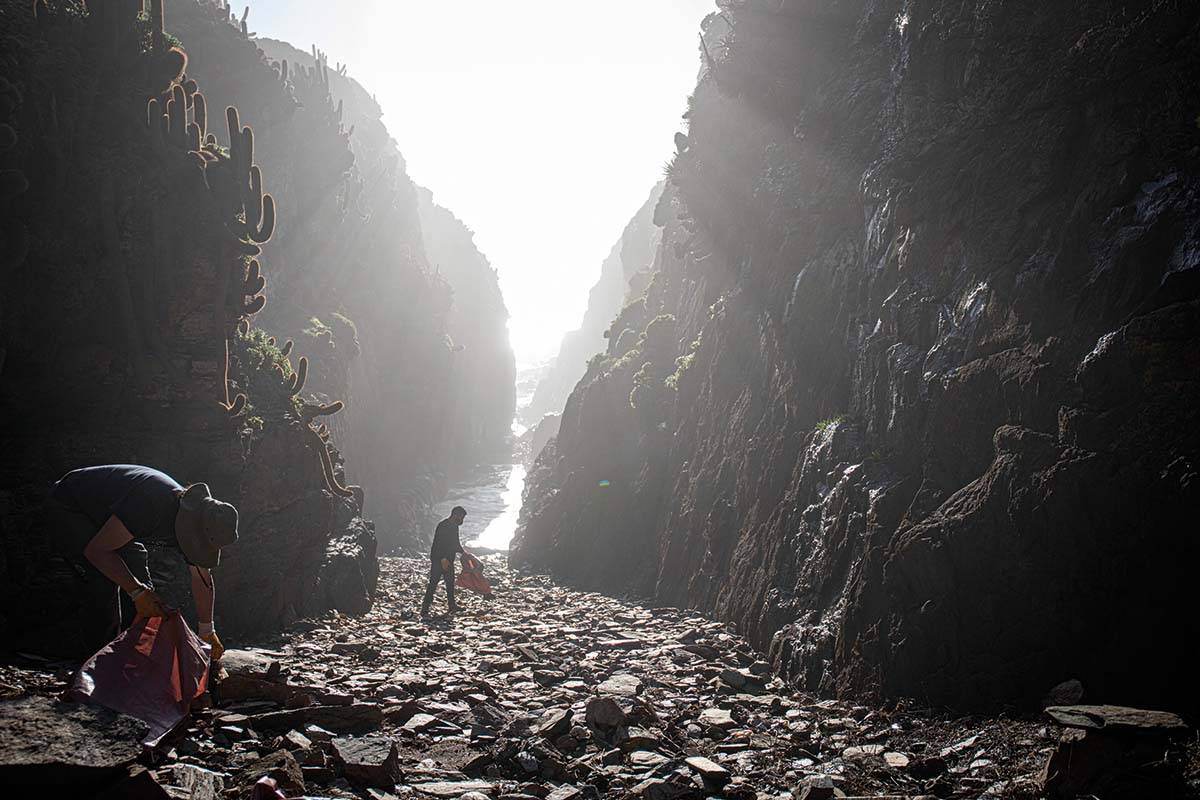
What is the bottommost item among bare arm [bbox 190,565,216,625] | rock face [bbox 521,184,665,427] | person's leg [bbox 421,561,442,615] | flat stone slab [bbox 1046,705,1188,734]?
person's leg [bbox 421,561,442,615]

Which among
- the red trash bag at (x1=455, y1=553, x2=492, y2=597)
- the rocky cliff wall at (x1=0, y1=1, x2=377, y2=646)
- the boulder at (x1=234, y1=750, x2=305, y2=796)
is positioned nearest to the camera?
the boulder at (x1=234, y1=750, x2=305, y2=796)

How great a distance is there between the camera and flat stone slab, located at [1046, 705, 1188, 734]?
4.47 meters

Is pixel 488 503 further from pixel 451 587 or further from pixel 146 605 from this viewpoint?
pixel 146 605

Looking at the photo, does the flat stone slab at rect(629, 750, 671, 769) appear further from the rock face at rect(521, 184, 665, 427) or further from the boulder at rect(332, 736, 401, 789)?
the rock face at rect(521, 184, 665, 427)

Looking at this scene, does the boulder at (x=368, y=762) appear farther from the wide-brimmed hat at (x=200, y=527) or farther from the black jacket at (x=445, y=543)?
the black jacket at (x=445, y=543)

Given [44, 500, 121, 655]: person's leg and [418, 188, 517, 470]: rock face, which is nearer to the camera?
[44, 500, 121, 655]: person's leg

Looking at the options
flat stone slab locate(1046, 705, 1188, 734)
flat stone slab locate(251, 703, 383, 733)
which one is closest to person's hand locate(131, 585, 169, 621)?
flat stone slab locate(251, 703, 383, 733)

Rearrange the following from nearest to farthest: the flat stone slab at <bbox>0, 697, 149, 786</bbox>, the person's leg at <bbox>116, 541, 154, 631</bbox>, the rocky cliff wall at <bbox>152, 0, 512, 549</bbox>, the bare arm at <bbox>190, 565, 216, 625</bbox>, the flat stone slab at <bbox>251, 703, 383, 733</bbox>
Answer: the flat stone slab at <bbox>0, 697, 149, 786</bbox>
the flat stone slab at <bbox>251, 703, 383, 733</bbox>
the bare arm at <bbox>190, 565, 216, 625</bbox>
the person's leg at <bbox>116, 541, 154, 631</bbox>
the rocky cliff wall at <bbox>152, 0, 512, 549</bbox>

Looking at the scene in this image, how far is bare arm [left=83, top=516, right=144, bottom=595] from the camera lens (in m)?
4.80

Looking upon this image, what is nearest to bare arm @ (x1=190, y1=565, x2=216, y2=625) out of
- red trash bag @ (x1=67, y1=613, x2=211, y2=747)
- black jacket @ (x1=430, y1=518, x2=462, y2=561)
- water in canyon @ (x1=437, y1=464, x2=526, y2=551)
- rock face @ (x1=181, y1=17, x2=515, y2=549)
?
red trash bag @ (x1=67, y1=613, x2=211, y2=747)

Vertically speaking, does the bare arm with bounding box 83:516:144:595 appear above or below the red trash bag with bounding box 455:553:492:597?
above

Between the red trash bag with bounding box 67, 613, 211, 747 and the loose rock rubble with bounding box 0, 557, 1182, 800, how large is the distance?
249 millimetres

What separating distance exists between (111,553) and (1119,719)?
7.04 m

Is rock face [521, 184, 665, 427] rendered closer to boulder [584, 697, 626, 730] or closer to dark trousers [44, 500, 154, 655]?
dark trousers [44, 500, 154, 655]
